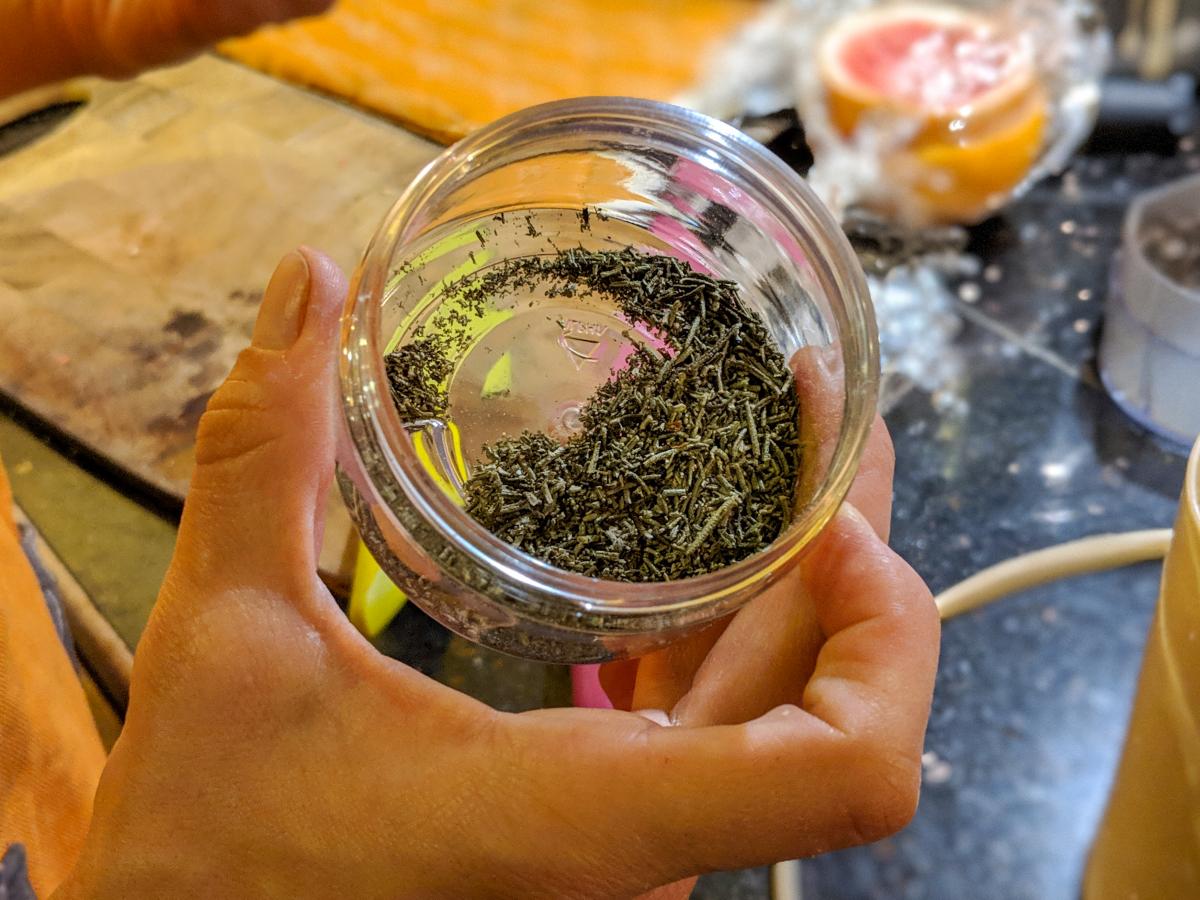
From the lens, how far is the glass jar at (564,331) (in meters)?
0.43

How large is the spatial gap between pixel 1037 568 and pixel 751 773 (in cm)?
43

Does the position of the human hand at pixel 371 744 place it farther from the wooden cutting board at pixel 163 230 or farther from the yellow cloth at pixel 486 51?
the yellow cloth at pixel 486 51

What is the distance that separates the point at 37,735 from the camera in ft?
2.04

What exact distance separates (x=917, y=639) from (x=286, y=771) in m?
0.32

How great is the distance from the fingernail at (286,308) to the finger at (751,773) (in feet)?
0.76

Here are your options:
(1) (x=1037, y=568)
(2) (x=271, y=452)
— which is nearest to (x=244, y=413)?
(2) (x=271, y=452)

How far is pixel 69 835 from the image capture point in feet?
2.12

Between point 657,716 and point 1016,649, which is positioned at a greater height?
point 657,716

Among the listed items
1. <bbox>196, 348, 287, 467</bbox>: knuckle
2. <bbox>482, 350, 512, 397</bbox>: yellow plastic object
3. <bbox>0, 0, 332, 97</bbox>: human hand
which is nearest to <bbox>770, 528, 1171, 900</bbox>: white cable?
<bbox>482, 350, 512, 397</bbox>: yellow plastic object

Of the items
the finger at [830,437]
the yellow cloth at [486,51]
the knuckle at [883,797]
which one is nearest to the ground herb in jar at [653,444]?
the finger at [830,437]

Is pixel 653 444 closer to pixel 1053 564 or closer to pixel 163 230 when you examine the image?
pixel 1053 564

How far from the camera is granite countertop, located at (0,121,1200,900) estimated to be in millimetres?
675

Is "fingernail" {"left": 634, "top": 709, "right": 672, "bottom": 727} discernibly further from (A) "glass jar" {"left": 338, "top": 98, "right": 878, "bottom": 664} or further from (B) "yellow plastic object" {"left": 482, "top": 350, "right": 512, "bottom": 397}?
(B) "yellow plastic object" {"left": 482, "top": 350, "right": 512, "bottom": 397}

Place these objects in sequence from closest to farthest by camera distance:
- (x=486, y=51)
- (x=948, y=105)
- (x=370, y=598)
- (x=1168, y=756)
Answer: (x=1168, y=756)
(x=370, y=598)
(x=948, y=105)
(x=486, y=51)
